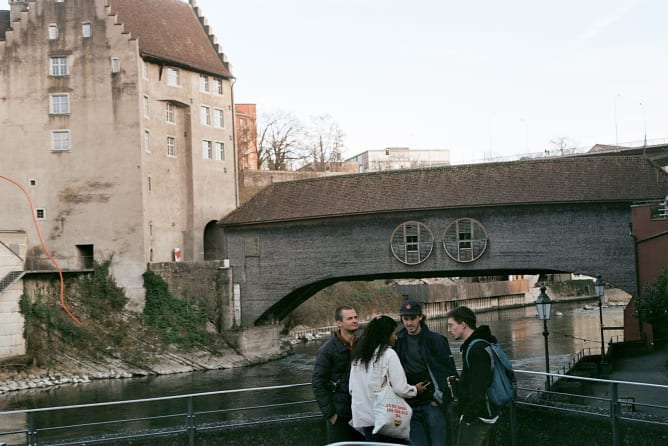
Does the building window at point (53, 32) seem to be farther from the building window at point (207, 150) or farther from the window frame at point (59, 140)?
the building window at point (207, 150)

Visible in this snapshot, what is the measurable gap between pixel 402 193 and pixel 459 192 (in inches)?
80.0

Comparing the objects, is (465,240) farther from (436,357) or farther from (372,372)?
(372,372)

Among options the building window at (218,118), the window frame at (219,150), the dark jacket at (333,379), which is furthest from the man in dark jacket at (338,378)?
the building window at (218,118)

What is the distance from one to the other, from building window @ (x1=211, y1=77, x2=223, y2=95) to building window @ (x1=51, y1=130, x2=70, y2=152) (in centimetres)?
644

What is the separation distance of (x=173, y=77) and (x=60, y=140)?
4.99 metres

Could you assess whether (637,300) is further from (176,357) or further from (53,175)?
(53,175)

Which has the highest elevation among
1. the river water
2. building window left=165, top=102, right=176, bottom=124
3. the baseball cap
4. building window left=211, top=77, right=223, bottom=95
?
building window left=211, top=77, right=223, bottom=95

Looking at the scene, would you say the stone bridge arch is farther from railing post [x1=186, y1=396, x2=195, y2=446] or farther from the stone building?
railing post [x1=186, y1=396, x2=195, y2=446]

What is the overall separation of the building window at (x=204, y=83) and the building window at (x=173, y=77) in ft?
3.79

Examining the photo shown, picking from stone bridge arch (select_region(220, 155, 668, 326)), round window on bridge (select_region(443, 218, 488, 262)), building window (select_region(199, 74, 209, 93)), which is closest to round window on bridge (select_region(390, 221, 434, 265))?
stone bridge arch (select_region(220, 155, 668, 326))

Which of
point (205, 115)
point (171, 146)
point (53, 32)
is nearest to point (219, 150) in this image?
point (205, 115)

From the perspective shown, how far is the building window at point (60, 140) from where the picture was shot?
30453 mm

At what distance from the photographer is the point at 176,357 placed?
28.6 m

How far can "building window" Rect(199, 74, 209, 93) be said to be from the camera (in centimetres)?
3331
